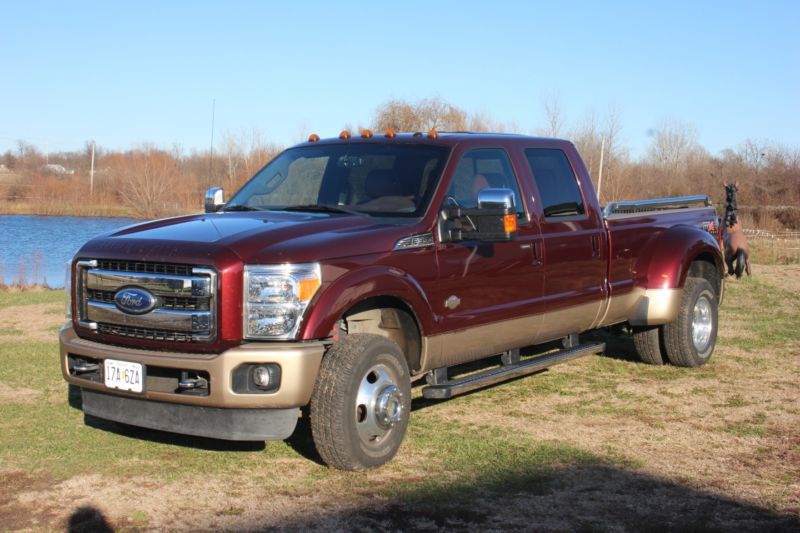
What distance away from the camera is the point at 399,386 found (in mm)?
5656

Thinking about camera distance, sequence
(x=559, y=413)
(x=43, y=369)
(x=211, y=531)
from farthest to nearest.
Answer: (x=43, y=369), (x=559, y=413), (x=211, y=531)

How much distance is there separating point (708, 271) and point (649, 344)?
112 cm

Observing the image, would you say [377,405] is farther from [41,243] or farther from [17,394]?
[41,243]

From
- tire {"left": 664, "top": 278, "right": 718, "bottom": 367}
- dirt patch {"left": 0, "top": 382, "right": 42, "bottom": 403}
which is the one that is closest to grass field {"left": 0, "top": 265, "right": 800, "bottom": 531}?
dirt patch {"left": 0, "top": 382, "right": 42, "bottom": 403}

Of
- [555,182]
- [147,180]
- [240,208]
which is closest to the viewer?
[240,208]

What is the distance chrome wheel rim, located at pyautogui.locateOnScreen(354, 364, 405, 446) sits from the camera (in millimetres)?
5422

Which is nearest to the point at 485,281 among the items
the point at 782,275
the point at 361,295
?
the point at 361,295

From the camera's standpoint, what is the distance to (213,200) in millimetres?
7195

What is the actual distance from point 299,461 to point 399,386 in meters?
0.77

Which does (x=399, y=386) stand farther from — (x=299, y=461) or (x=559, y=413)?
(x=559, y=413)

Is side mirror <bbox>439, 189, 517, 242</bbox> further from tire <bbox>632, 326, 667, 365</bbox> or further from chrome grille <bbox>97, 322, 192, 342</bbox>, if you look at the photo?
tire <bbox>632, 326, 667, 365</bbox>

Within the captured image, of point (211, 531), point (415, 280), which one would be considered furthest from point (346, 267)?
point (211, 531)

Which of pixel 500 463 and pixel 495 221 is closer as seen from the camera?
pixel 500 463

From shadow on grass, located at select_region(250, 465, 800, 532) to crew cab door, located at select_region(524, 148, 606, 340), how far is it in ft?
6.50
